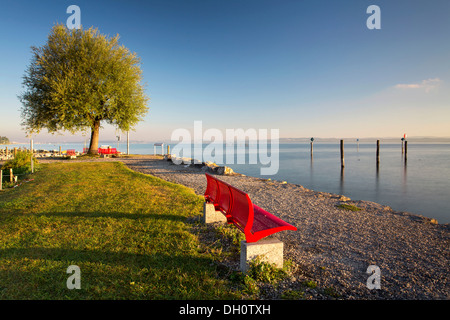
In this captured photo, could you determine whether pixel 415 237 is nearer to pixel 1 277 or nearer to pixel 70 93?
pixel 1 277

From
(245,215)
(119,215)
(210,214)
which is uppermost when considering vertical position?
(245,215)

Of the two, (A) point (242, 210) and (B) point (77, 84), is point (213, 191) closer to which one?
(A) point (242, 210)

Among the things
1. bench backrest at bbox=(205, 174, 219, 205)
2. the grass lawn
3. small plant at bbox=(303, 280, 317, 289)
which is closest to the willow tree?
the grass lawn

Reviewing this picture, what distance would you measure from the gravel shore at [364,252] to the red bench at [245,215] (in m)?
0.83

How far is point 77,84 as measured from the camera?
897 inches

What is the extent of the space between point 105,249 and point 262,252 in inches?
123

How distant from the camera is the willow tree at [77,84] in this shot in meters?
22.7

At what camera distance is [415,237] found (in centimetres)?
619

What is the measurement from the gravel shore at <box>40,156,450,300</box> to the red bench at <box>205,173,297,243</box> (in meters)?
0.83

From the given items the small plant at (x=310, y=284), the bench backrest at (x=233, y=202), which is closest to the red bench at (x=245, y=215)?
the bench backrest at (x=233, y=202)

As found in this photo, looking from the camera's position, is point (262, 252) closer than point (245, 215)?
Yes

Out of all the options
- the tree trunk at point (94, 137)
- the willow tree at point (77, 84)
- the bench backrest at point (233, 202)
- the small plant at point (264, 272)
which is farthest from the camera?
the tree trunk at point (94, 137)

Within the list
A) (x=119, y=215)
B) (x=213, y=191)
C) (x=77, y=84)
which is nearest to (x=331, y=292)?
(x=213, y=191)

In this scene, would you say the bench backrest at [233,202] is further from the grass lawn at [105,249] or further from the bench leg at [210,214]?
the grass lawn at [105,249]
